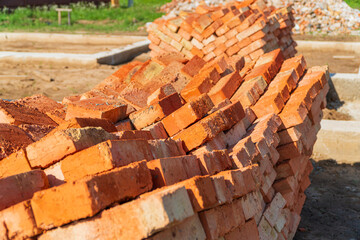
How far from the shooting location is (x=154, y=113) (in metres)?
3.62

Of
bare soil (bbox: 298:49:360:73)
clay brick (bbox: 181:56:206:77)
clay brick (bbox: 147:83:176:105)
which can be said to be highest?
clay brick (bbox: 147:83:176:105)

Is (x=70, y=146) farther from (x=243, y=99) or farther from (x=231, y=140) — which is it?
(x=243, y=99)

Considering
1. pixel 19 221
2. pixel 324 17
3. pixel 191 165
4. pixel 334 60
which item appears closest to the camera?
pixel 19 221

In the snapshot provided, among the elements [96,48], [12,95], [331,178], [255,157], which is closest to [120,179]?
[255,157]

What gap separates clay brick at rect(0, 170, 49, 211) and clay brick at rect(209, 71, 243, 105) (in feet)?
7.24

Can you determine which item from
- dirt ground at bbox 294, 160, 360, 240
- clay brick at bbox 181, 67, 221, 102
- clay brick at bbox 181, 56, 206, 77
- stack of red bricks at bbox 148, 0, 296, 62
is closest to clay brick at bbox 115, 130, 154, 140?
clay brick at bbox 181, 67, 221, 102

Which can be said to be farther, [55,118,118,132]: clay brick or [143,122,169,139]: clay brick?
[143,122,169,139]: clay brick

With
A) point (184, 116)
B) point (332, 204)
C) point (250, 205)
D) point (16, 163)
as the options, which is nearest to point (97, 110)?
point (184, 116)

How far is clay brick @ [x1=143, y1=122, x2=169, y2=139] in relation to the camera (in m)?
3.35

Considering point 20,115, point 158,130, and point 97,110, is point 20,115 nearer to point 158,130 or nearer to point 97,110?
point 97,110

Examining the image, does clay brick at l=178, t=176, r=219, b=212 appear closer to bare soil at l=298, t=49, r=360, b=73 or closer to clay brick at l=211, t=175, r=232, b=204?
clay brick at l=211, t=175, r=232, b=204

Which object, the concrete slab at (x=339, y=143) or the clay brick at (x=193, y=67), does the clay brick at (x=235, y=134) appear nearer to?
the clay brick at (x=193, y=67)

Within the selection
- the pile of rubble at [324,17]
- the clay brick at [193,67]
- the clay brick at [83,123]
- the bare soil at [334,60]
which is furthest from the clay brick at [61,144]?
the pile of rubble at [324,17]

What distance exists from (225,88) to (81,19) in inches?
837
